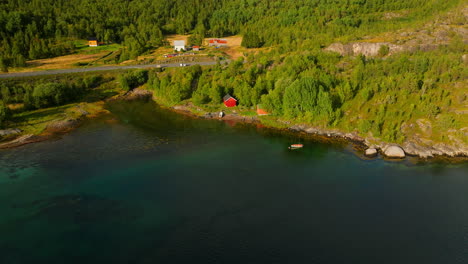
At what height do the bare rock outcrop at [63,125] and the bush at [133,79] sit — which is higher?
the bush at [133,79]

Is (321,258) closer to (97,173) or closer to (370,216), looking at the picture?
(370,216)

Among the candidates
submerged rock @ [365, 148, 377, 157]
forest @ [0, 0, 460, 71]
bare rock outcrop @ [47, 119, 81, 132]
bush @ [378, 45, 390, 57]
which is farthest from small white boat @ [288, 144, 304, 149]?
forest @ [0, 0, 460, 71]

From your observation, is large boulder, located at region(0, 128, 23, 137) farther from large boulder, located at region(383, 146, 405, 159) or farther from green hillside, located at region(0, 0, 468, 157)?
large boulder, located at region(383, 146, 405, 159)

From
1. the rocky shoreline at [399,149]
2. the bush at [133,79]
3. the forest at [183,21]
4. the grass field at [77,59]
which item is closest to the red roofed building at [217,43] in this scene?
the forest at [183,21]

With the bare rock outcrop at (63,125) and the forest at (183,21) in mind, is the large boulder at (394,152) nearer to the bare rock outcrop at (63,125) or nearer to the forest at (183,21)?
the forest at (183,21)

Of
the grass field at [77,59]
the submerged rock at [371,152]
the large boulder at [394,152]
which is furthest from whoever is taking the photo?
the grass field at [77,59]

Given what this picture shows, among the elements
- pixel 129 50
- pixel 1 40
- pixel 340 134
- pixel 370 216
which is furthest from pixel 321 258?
pixel 1 40

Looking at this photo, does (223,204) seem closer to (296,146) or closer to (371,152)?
(296,146)

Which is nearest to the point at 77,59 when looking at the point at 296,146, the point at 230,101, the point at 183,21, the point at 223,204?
the point at 183,21
